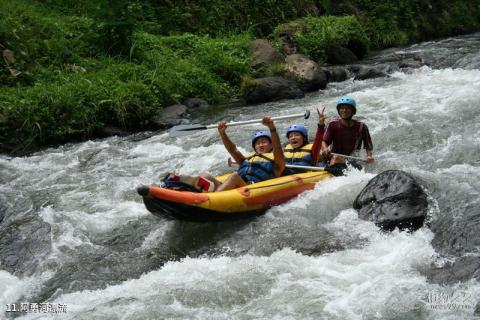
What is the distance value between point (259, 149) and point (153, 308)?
2.52 metres

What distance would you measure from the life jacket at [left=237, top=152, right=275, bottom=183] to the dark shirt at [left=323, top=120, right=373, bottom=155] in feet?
3.49

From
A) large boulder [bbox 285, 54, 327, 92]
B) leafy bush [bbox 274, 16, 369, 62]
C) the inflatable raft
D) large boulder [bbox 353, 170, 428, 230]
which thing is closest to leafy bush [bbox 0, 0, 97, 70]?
large boulder [bbox 285, 54, 327, 92]

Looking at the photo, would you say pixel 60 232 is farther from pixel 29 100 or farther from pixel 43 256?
pixel 29 100

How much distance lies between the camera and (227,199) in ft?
17.1

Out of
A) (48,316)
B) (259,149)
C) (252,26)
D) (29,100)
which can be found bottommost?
(48,316)

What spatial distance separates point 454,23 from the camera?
1888 cm

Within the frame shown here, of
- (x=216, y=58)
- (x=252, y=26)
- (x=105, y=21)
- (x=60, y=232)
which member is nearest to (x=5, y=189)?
(x=60, y=232)

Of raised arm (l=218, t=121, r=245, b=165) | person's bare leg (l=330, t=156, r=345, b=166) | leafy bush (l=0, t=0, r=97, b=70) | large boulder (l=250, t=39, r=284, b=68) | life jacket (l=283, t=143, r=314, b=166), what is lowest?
person's bare leg (l=330, t=156, r=345, b=166)

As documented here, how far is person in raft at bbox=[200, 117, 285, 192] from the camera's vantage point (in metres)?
5.57

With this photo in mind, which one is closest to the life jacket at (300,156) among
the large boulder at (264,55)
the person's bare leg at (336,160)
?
the person's bare leg at (336,160)

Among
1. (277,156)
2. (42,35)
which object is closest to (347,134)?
(277,156)

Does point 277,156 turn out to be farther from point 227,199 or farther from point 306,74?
point 306,74

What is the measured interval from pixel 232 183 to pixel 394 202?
159cm

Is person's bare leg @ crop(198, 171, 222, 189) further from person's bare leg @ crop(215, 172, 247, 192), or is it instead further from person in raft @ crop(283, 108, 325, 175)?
person in raft @ crop(283, 108, 325, 175)
